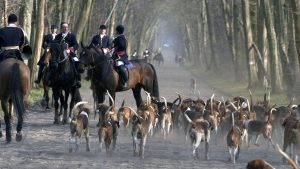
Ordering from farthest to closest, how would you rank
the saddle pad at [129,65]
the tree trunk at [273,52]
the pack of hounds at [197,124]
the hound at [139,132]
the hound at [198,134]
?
the tree trunk at [273,52], the saddle pad at [129,65], the hound at [198,134], the hound at [139,132], the pack of hounds at [197,124]

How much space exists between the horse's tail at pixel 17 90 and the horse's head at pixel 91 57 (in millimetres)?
3501

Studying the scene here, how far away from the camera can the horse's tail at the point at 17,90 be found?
51.1 feet

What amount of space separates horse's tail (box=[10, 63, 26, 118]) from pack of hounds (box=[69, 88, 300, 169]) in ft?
3.64

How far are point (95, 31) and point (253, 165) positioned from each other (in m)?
50.3

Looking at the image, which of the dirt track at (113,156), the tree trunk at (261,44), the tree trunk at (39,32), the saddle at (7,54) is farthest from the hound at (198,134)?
the tree trunk at (261,44)

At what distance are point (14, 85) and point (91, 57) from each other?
3.92 meters

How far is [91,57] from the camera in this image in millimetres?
19219

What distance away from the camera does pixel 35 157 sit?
1416cm

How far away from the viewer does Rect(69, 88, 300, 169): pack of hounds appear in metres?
14.4

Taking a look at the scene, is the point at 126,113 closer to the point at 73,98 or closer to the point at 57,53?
the point at 57,53

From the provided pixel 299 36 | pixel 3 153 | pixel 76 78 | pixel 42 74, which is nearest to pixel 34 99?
pixel 42 74

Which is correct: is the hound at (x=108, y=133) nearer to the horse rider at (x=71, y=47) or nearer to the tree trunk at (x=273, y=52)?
the horse rider at (x=71, y=47)

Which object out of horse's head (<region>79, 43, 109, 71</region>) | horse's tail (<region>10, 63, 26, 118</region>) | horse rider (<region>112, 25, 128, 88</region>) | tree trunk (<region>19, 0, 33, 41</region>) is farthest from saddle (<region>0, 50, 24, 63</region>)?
tree trunk (<region>19, 0, 33, 41</region>)

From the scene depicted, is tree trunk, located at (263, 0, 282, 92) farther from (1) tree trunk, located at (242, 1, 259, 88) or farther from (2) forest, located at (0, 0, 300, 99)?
(1) tree trunk, located at (242, 1, 259, 88)
